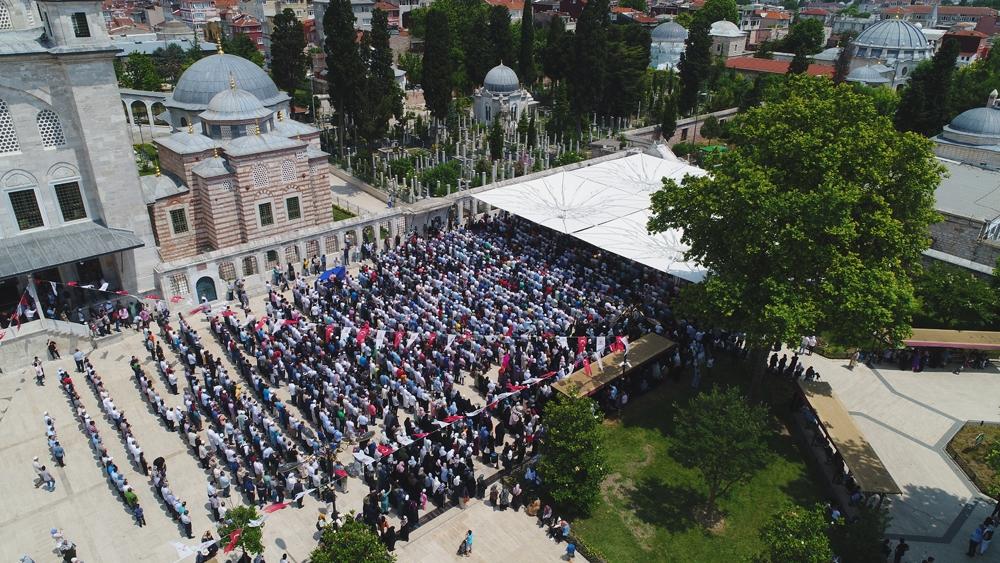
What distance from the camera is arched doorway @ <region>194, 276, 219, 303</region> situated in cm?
3422

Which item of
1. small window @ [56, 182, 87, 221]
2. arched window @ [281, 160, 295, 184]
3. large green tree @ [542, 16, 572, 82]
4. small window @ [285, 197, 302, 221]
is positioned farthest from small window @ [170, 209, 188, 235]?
large green tree @ [542, 16, 572, 82]

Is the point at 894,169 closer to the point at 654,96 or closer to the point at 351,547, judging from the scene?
the point at 351,547

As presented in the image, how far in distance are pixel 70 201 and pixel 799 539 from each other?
33.7 metres

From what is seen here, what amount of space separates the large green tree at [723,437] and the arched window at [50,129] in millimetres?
30092

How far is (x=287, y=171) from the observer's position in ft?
128

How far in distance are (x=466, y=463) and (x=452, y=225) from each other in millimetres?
22266

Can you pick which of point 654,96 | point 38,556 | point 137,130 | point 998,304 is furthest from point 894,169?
point 137,130

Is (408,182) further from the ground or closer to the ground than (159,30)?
closer to the ground

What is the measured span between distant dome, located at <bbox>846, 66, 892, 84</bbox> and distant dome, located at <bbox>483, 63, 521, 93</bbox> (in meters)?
41.1

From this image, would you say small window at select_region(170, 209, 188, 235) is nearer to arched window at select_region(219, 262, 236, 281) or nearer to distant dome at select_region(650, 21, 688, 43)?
arched window at select_region(219, 262, 236, 281)

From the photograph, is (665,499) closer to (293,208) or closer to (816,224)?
(816,224)

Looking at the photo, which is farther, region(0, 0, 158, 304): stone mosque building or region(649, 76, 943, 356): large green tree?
region(0, 0, 158, 304): stone mosque building

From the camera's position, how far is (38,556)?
20.5 meters

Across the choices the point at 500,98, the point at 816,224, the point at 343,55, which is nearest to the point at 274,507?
the point at 816,224
